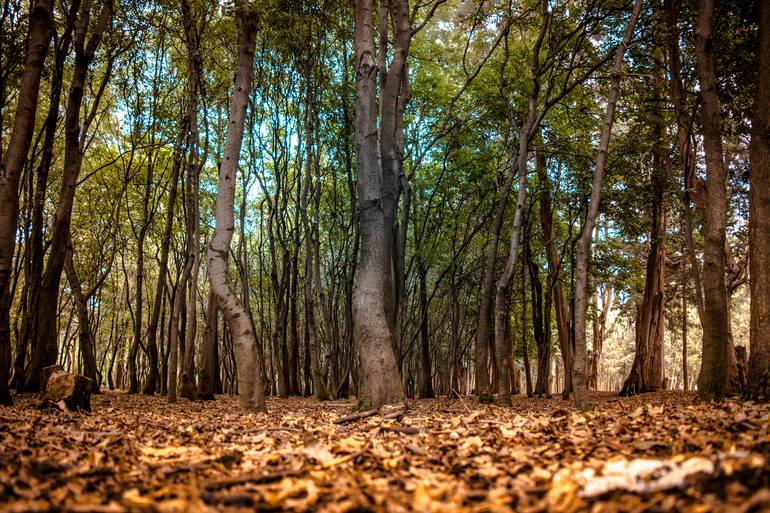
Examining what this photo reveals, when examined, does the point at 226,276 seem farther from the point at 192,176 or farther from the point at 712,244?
the point at 712,244

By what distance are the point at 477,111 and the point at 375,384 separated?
30.2ft

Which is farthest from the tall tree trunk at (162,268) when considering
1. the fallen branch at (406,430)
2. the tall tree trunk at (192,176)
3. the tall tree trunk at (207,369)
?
the fallen branch at (406,430)

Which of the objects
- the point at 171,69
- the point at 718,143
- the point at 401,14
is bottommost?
the point at 718,143

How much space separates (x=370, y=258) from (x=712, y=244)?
4301 millimetres

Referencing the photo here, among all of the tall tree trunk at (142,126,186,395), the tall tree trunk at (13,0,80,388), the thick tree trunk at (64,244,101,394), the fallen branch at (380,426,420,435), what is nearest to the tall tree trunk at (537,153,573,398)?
the tall tree trunk at (142,126,186,395)

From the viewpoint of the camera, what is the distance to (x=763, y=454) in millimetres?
2271

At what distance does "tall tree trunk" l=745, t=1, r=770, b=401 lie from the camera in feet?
18.0

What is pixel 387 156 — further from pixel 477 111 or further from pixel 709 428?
pixel 477 111

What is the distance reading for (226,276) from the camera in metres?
6.30

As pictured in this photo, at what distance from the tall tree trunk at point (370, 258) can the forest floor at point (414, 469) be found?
1.74m

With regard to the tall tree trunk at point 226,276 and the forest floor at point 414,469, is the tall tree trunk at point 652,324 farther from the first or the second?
the tall tree trunk at point 226,276

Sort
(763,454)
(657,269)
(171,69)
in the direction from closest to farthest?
(763,454), (657,269), (171,69)

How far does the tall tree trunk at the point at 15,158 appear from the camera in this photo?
5953 mm

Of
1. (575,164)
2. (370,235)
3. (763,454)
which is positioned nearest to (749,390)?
(763,454)
